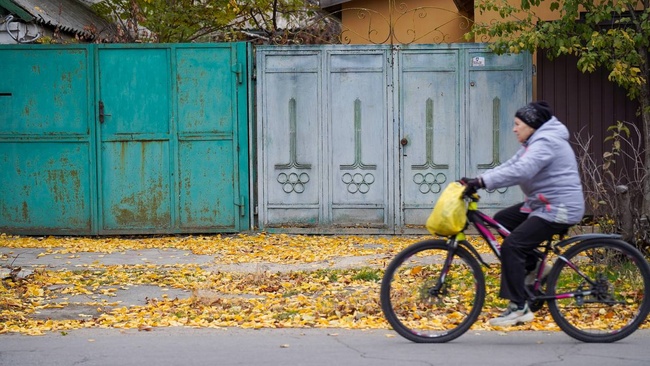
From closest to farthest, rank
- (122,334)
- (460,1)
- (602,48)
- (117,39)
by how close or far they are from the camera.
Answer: (122,334)
(602,48)
(460,1)
(117,39)

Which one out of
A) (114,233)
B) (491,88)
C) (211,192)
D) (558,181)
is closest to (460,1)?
(491,88)

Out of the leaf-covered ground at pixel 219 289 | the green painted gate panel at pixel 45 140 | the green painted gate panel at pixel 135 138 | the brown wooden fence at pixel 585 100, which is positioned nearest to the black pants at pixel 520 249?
the leaf-covered ground at pixel 219 289

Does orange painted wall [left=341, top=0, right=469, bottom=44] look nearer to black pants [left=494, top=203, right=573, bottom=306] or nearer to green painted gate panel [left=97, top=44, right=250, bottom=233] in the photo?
green painted gate panel [left=97, top=44, right=250, bottom=233]

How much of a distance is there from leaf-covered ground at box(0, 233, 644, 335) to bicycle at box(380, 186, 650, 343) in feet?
1.81

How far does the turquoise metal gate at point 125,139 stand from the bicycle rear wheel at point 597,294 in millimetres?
6800

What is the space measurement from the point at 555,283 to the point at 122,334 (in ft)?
10.6

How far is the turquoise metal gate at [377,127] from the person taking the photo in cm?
1309

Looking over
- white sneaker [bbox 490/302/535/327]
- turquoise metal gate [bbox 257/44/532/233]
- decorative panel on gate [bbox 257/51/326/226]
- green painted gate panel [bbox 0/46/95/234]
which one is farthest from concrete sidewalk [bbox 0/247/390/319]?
white sneaker [bbox 490/302/535/327]

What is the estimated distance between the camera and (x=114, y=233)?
521 inches

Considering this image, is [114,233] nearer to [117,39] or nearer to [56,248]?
[56,248]

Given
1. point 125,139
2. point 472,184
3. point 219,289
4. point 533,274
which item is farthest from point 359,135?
point 472,184

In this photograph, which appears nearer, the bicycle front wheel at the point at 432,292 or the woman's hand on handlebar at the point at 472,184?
the woman's hand on handlebar at the point at 472,184

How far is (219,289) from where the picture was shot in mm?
9391

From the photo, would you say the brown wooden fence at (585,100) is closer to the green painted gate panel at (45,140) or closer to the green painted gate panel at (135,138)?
the green painted gate panel at (135,138)
